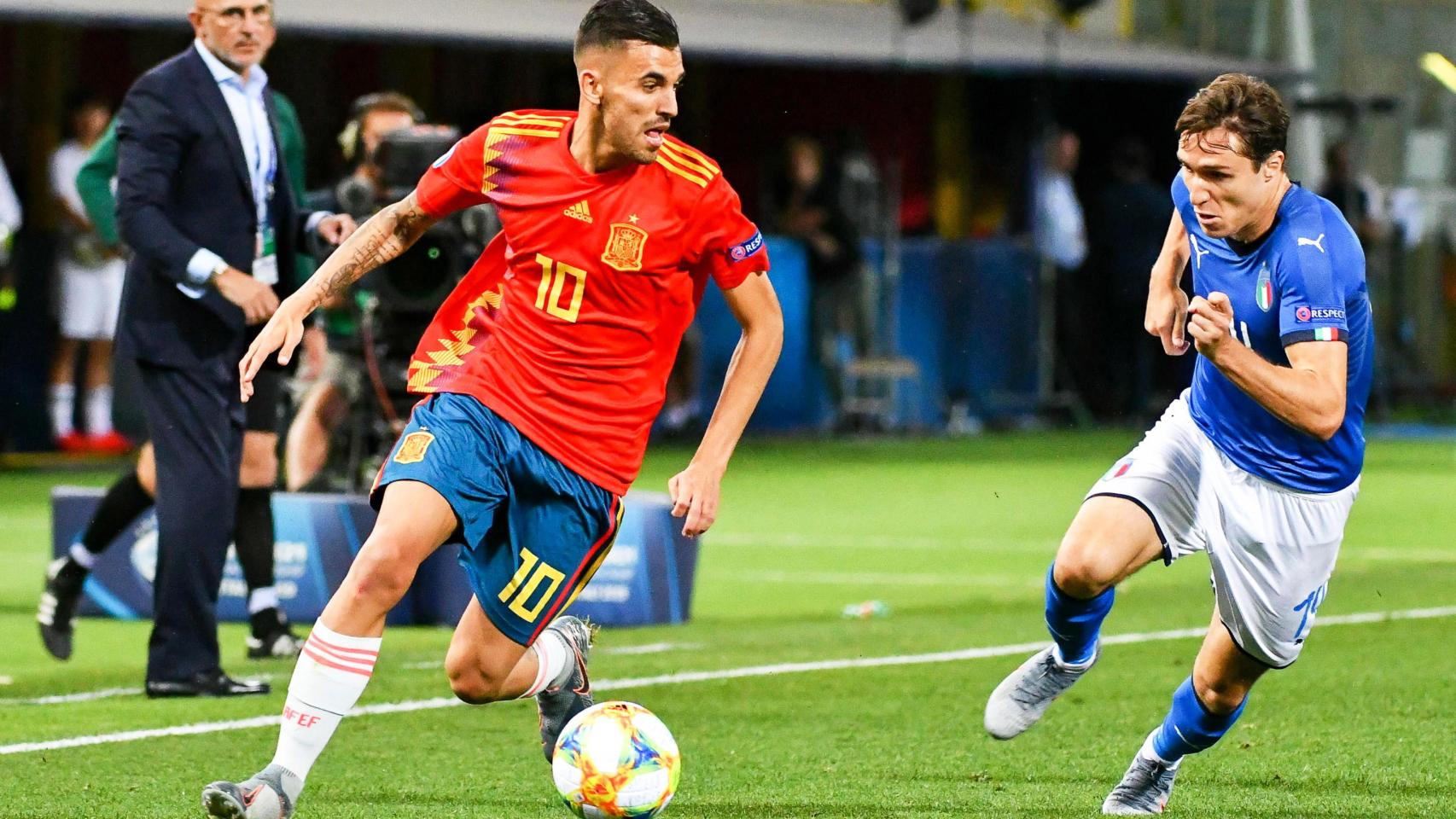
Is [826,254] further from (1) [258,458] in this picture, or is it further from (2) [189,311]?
(2) [189,311]

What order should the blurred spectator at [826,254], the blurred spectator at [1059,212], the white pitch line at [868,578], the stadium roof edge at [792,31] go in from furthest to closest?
1. the blurred spectator at [1059,212]
2. the blurred spectator at [826,254]
3. the stadium roof edge at [792,31]
4. the white pitch line at [868,578]

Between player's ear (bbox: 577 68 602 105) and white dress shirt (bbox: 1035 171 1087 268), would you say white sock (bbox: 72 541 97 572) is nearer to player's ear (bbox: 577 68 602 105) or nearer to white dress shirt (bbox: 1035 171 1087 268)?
player's ear (bbox: 577 68 602 105)

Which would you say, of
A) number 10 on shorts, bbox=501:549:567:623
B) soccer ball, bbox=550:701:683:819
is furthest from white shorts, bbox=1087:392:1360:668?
number 10 on shorts, bbox=501:549:567:623

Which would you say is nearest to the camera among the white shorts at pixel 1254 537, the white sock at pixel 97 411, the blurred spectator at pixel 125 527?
the white shorts at pixel 1254 537

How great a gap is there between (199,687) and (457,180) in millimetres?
2747

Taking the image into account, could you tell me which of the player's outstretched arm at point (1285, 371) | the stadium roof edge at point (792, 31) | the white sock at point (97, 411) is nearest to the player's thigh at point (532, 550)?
the player's outstretched arm at point (1285, 371)

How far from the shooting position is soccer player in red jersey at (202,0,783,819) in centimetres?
611

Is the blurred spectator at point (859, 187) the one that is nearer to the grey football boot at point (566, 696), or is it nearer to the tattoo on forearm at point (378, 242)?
the grey football boot at point (566, 696)

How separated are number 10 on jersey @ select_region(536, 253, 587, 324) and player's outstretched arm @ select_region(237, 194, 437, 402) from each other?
1.31 feet

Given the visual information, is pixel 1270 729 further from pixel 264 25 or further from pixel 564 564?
pixel 264 25

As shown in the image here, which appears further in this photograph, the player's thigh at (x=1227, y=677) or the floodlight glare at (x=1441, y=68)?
the floodlight glare at (x=1441, y=68)

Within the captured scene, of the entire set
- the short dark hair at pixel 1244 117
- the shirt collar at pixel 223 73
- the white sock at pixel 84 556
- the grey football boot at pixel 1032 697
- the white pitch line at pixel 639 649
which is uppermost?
the short dark hair at pixel 1244 117

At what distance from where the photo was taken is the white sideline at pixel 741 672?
24.9 feet

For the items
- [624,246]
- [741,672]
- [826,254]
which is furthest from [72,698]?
[826,254]
